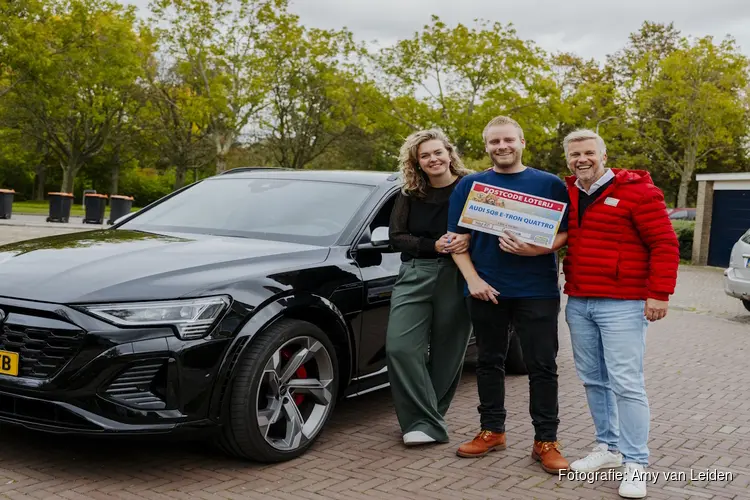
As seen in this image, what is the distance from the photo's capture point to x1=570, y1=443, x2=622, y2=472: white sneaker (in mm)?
4145

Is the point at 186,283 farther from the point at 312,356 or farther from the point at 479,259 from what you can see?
the point at 479,259

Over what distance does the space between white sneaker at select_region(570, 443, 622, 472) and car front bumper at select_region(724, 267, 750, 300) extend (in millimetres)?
7894

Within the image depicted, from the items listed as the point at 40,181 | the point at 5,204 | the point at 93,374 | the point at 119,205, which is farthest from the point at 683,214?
the point at 40,181

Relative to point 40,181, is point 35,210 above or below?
below

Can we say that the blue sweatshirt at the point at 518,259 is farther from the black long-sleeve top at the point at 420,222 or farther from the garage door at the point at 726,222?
the garage door at the point at 726,222

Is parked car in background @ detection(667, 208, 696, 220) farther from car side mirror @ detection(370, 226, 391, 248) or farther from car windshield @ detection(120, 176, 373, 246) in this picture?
car side mirror @ detection(370, 226, 391, 248)

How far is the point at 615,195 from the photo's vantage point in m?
3.84

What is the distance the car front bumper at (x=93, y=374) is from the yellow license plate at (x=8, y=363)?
0.01 metres

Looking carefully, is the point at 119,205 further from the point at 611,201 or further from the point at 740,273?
the point at 611,201

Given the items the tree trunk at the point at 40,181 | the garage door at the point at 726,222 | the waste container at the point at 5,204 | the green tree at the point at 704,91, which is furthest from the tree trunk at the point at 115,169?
the garage door at the point at 726,222

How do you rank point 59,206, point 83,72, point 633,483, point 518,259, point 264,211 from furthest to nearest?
point 83,72 < point 59,206 < point 264,211 < point 518,259 < point 633,483

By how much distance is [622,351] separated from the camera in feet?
12.7

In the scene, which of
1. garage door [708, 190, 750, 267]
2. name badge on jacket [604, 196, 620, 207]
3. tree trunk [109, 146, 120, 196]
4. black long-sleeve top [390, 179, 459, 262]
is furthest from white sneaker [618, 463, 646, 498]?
tree trunk [109, 146, 120, 196]

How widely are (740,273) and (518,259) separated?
835 cm
